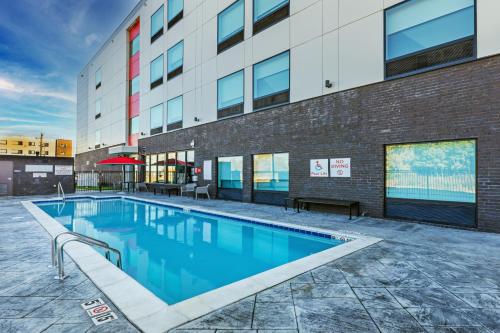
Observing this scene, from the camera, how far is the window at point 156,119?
1874 centimetres

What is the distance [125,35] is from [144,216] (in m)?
20.5

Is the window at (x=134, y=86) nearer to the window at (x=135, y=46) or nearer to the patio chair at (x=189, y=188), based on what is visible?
the window at (x=135, y=46)

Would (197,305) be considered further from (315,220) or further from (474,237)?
(474,237)

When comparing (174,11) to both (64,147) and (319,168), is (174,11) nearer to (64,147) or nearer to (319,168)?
(319,168)

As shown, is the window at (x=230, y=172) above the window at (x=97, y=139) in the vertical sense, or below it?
below

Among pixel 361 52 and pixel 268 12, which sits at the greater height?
pixel 268 12

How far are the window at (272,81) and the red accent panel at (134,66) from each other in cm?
1498

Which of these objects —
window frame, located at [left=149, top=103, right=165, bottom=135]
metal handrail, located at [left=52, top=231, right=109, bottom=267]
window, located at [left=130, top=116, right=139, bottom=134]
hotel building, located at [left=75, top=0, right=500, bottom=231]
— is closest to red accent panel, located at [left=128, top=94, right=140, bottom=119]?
window, located at [left=130, top=116, right=139, bottom=134]

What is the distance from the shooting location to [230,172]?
1372 cm

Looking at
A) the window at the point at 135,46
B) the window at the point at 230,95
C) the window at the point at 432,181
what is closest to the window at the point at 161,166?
the window at the point at 230,95

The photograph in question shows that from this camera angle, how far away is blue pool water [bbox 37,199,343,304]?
173 inches

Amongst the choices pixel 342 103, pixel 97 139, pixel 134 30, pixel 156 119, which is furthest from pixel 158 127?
pixel 97 139

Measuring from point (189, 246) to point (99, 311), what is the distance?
376 centimetres

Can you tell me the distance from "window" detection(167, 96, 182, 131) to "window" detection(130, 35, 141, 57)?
8452 millimetres
